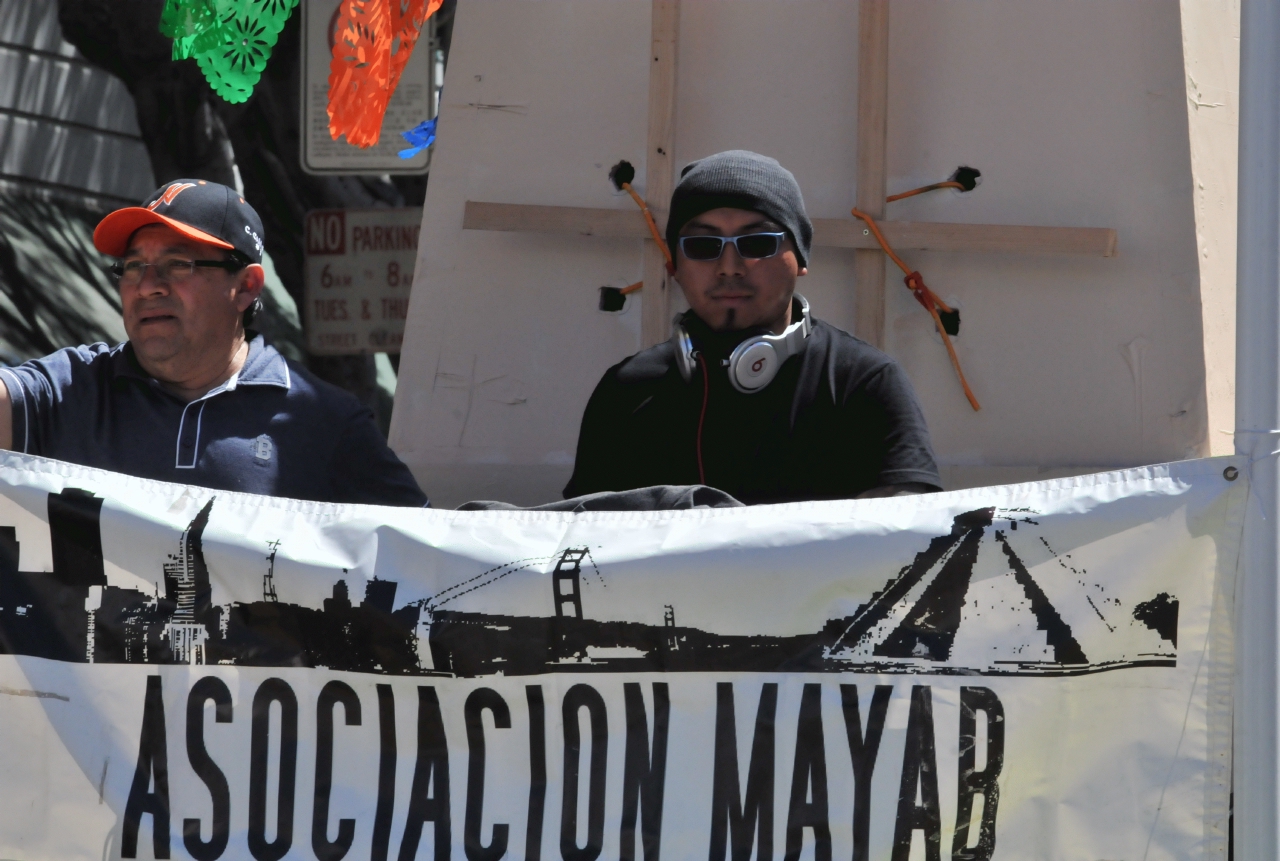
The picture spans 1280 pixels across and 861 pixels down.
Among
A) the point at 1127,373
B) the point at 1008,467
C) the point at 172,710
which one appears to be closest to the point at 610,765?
the point at 172,710

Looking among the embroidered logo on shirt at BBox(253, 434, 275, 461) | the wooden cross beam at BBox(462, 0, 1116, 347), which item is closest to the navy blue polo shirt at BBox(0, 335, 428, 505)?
the embroidered logo on shirt at BBox(253, 434, 275, 461)

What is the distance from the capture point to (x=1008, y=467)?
3586 millimetres

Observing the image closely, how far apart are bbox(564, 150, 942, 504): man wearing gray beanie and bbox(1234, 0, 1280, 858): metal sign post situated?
75 centimetres

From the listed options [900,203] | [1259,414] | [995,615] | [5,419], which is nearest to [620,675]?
[995,615]

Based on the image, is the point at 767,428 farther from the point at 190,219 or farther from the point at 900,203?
the point at 190,219

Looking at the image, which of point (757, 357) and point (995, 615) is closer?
point (995, 615)

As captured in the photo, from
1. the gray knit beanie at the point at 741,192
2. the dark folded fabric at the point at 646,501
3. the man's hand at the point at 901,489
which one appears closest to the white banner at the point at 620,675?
the dark folded fabric at the point at 646,501

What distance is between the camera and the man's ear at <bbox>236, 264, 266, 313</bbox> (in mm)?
3176

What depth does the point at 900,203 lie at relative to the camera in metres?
3.70

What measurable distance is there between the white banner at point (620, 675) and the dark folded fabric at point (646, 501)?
4.2 inches

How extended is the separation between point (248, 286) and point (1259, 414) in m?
Answer: 2.10

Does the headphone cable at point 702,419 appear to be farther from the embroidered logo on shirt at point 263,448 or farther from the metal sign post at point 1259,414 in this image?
the metal sign post at point 1259,414

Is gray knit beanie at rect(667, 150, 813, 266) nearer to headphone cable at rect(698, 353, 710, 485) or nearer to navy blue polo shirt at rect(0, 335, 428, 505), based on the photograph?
headphone cable at rect(698, 353, 710, 485)

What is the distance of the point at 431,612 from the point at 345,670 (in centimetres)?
17
